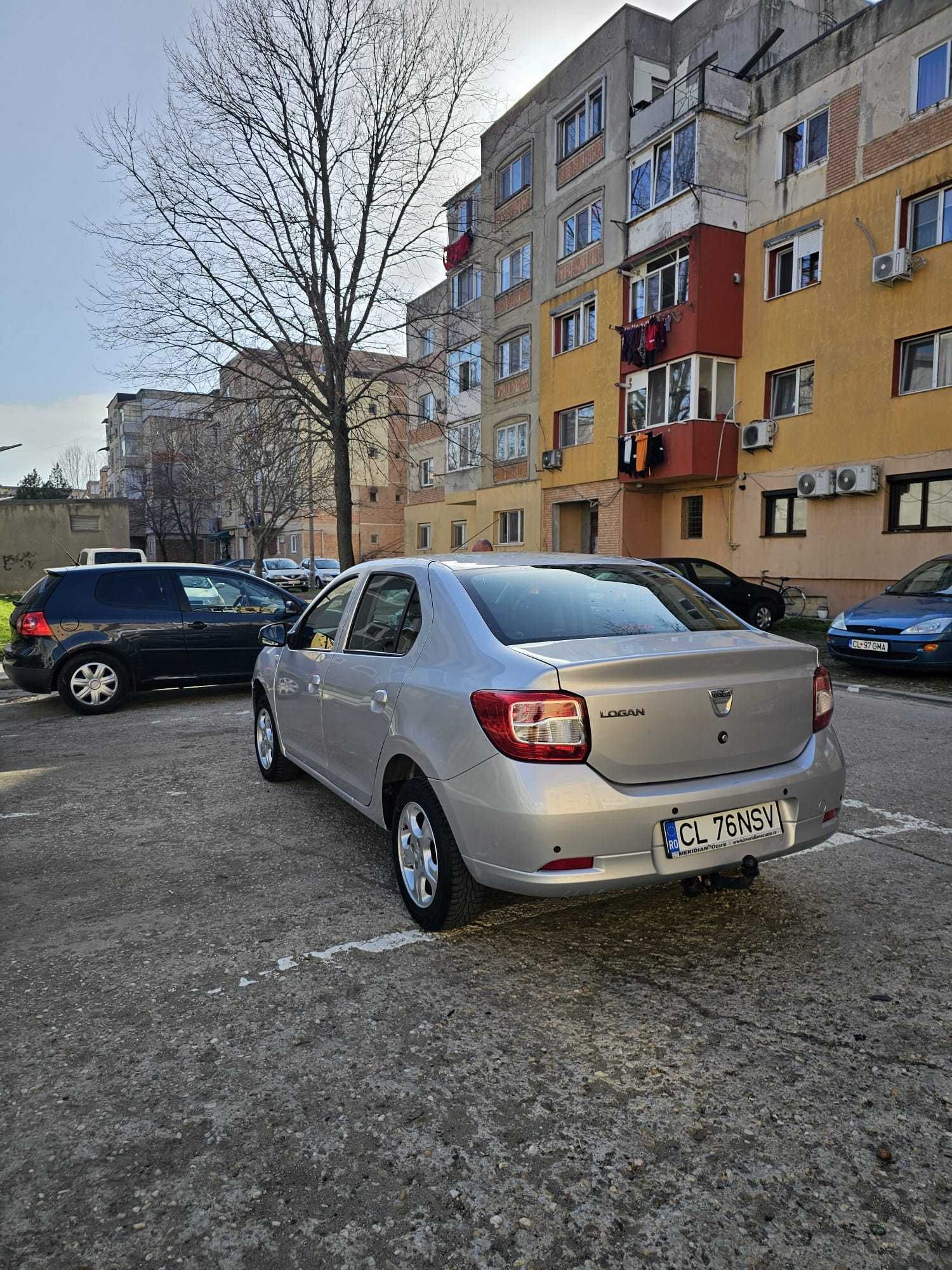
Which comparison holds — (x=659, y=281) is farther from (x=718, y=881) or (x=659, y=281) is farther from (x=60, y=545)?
(x=60, y=545)

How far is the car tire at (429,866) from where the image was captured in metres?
3.30

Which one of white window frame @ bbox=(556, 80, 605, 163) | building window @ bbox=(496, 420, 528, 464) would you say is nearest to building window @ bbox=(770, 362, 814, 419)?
building window @ bbox=(496, 420, 528, 464)

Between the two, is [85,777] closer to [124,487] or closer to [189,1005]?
[189,1005]

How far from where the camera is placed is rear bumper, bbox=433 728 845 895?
2924mm

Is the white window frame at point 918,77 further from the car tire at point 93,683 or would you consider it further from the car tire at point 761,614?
the car tire at point 93,683

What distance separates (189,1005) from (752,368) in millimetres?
21179

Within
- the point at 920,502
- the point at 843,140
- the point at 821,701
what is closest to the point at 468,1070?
the point at 821,701

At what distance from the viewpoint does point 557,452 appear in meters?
26.8

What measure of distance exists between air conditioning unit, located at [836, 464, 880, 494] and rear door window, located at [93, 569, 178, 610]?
47.0ft

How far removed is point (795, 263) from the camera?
779 inches

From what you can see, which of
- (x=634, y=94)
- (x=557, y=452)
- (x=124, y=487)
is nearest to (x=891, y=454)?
(x=557, y=452)

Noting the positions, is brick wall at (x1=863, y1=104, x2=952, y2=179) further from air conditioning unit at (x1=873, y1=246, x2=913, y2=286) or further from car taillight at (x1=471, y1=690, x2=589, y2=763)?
car taillight at (x1=471, y1=690, x2=589, y2=763)

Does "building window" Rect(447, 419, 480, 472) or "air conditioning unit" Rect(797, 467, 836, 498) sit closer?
"air conditioning unit" Rect(797, 467, 836, 498)

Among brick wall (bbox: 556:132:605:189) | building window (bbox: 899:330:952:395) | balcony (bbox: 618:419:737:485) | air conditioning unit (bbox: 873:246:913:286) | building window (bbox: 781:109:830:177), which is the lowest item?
balcony (bbox: 618:419:737:485)
